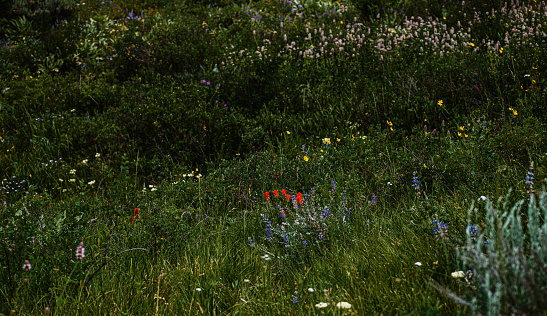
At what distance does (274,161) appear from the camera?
418 centimetres

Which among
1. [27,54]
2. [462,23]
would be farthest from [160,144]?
[462,23]

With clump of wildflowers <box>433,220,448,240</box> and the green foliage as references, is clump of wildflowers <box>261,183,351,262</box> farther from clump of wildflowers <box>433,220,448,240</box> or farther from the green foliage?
the green foliage

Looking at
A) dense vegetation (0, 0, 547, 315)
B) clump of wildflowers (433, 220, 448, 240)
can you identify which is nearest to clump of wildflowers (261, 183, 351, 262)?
dense vegetation (0, 0, 547, 315)

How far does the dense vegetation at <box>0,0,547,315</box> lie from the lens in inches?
86.1

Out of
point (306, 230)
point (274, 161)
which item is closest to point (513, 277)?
point (306, 230)

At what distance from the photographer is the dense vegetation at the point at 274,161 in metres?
2.19

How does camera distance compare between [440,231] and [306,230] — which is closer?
[440,231]

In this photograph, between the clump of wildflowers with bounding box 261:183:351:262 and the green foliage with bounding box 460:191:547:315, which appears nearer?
the green foliage with bounding box 460:191:547:315

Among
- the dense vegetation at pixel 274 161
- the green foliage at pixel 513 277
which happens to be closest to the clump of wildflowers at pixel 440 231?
the dense vegetation at pixel 274 161

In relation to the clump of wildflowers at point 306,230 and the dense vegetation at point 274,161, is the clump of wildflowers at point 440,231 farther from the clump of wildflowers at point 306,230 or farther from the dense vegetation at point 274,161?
the clump of wildflowers at point 306,230

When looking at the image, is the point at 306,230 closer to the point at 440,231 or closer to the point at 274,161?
the point at 440,231

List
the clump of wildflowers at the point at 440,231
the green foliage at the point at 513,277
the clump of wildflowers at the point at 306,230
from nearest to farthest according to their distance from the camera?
the green foliage at the point at 513,277, the clump of wildflowers at the point at 440,231, the clump of wildflowers at the point at 306,230

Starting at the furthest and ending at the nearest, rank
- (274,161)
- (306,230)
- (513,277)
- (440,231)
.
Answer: (274,161) < (306,230) < (440,231) < (513,277)

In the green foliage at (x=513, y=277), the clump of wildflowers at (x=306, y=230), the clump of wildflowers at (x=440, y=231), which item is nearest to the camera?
the green foliage at (x=513, y=277)
